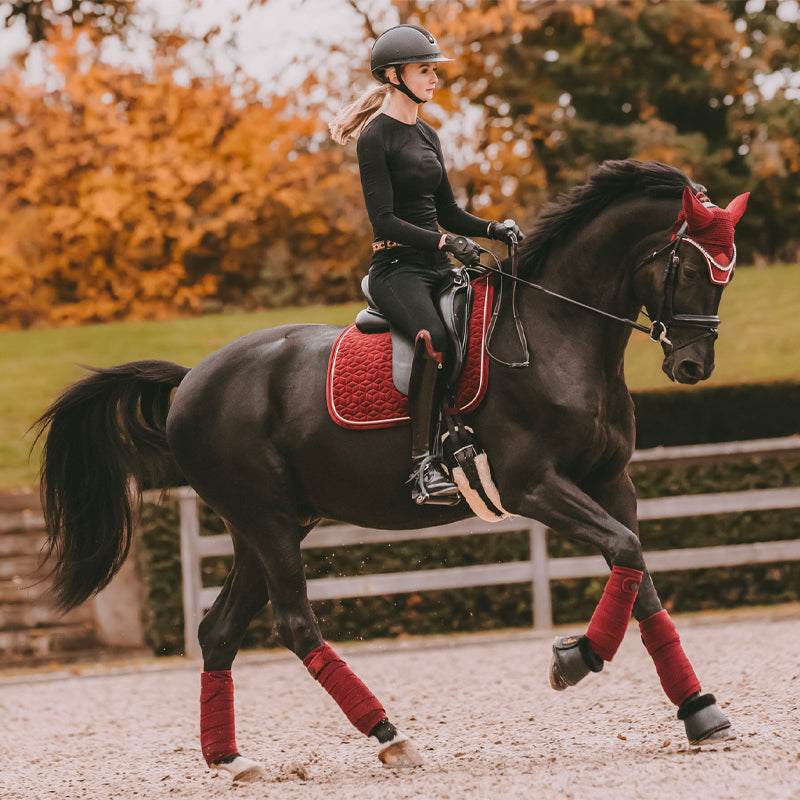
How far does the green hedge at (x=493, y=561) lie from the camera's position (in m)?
9.16

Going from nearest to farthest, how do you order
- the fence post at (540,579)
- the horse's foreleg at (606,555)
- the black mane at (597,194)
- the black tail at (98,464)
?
1. the horse's foreleg at (606,555)
2. the black mane at (597,194)
3. the black tail at (98,464)
4. the fence post at (540,579)

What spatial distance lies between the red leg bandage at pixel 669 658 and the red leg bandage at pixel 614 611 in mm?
185

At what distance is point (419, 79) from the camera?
474 centimetres

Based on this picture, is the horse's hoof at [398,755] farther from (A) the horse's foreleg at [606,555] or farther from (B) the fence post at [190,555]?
(B) the fence post at [190,555]

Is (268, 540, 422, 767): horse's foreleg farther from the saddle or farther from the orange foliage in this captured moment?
the orange foliage

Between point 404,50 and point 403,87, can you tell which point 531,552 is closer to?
point 403,87

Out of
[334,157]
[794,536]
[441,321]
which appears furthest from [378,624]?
[334,157]

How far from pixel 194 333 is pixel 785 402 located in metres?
7.30

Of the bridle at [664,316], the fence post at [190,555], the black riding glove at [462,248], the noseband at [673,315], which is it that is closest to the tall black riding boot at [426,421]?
the bridle at [664,316]

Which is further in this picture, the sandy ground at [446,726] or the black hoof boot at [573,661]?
the black hoof boot at [573,661]

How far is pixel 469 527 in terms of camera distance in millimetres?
8898

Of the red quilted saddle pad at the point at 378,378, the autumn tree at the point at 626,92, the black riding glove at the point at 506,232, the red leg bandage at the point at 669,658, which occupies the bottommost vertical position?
the red leg bandage at the point at 669,658

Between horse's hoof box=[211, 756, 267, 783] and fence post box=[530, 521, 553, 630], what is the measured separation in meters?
4.39

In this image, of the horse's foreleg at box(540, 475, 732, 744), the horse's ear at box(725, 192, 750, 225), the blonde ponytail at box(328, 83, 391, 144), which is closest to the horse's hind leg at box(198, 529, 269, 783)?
the horse's foreleg at box(540, 475, 732, 744)
